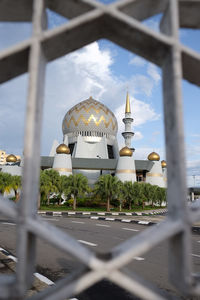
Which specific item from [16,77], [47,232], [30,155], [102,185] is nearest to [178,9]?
[16,77]

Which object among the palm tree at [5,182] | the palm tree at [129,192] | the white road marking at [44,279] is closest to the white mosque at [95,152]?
the palm tree at [129,192]

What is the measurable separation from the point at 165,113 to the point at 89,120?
41711mm

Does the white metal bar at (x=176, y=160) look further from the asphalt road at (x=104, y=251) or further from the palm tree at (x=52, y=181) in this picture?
the palm tree at (x=52, y=181)

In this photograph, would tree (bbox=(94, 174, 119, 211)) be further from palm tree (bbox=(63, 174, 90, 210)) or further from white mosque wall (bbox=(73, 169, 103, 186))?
white mosque wall (bbox=(73, 169, 103, 186))

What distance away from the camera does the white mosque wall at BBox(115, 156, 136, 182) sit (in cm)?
3312

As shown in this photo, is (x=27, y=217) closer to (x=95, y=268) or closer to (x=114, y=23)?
(x=95, y=268)

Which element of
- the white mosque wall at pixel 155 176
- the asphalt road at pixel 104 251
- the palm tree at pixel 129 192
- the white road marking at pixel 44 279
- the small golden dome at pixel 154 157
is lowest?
the asphalt road at pixel 104 251

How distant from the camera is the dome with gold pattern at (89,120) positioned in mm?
43812

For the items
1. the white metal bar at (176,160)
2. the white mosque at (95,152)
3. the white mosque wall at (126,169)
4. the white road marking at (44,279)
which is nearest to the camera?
the white metal bar at (176,160)

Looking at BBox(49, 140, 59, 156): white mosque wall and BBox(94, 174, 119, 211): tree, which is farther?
BBox(49, 140, 59, 156): white mosque wall

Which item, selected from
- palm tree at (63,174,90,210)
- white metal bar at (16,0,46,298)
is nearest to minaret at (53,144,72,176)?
palm tree at (63,174,90,210)

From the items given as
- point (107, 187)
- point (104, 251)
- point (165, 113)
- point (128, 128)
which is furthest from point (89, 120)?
point (165, 113)

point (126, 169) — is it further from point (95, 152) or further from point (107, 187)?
point (95, 152)

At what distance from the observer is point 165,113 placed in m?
2.41
